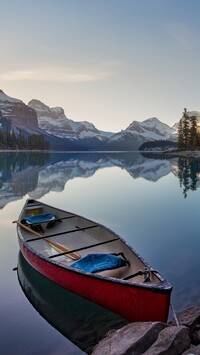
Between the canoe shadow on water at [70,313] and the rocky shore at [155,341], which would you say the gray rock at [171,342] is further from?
the canoe shadow on water at [70,313]

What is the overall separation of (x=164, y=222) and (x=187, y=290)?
1200cm

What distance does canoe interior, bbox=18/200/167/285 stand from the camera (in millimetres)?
11211

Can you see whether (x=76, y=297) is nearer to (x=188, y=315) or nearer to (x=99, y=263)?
(x=99, y=263)

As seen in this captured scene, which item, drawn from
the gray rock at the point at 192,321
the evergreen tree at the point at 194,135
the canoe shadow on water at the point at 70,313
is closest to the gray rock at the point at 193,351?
the gray rock at the point at 192,321

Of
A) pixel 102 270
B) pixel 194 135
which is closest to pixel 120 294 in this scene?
pixel 102 270

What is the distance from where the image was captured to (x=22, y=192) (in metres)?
42.2

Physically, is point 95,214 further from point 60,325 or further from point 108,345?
point 108,345

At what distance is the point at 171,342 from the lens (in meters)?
6.58

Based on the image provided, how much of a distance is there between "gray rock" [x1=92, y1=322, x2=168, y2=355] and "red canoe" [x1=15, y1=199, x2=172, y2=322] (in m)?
0.92

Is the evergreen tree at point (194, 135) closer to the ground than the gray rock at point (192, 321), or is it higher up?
higher up

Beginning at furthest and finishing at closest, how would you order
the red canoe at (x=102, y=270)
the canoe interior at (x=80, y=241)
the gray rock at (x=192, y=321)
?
the canoe interior at (x=80, y=241)
the red canoe at (x=102, y=270)
the gray rock at (x=192, y=321)

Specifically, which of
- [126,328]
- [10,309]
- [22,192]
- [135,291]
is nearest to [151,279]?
[135,291]

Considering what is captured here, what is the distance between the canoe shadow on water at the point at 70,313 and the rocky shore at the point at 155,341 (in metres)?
1.72

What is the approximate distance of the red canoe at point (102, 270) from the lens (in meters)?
8.54
